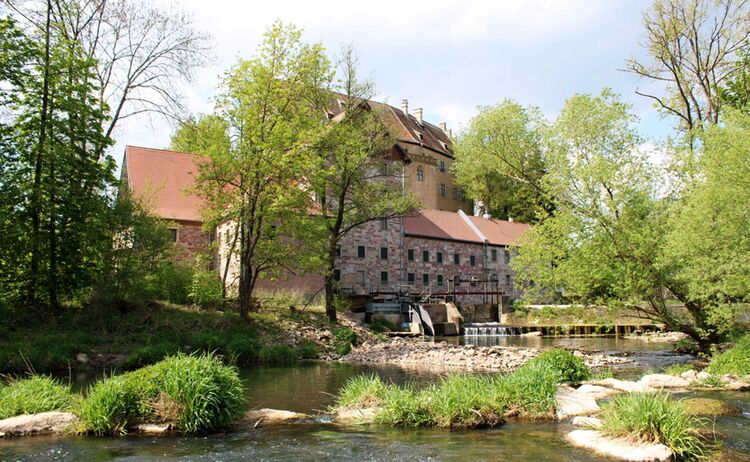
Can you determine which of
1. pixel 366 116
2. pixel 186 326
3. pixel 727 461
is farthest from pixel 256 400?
pixel 366 116

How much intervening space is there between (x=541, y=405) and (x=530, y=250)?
42.9 feet

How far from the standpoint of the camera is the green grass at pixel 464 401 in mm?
9703

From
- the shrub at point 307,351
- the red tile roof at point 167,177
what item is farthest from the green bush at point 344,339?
the red tile roof at point 167,177

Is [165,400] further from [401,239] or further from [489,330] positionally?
[401,239]

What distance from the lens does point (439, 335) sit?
35.3 metres

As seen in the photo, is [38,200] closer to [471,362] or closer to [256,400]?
[256,400]

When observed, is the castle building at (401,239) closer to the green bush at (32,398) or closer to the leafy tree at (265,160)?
the leafy tree at (265,160)

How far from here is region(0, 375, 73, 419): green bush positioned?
9803 mm

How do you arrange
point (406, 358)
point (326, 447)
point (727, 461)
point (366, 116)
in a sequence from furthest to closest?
point (366, 116), point (406, 358), point (326, 447), point (727, 461)

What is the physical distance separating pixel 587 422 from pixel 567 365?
5.20 metres

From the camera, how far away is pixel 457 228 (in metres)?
49.1

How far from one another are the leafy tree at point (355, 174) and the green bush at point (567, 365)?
1484 cm

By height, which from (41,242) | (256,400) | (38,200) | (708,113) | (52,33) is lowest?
(256,400)

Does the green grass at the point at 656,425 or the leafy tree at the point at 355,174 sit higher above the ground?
the leafy tree at the point at 355,174
